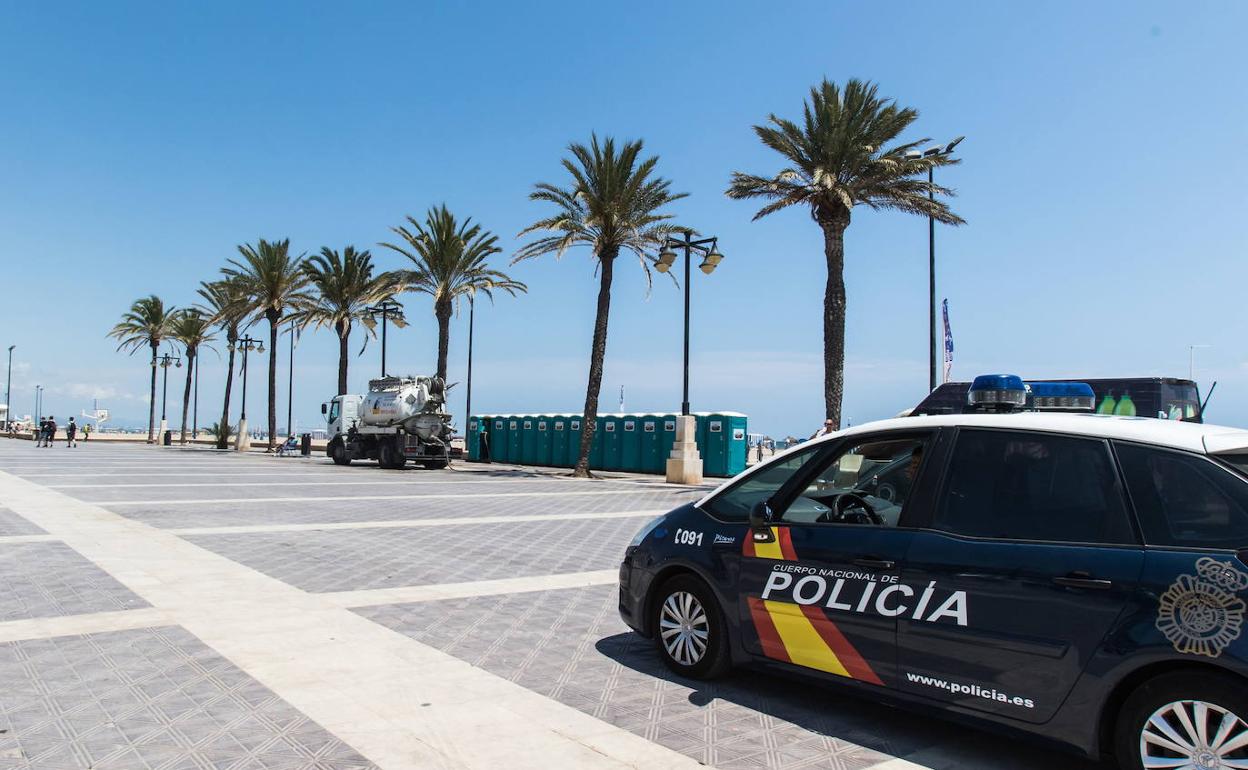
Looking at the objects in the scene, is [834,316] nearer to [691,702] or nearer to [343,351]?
[691,702]

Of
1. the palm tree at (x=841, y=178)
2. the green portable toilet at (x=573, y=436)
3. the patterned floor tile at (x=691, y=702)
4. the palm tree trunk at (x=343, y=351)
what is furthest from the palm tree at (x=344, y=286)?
the patterned floor tile at (x=691, y=702)

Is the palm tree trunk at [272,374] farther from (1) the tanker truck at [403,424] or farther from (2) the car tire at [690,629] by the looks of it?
(2) the car tire at [690,629]

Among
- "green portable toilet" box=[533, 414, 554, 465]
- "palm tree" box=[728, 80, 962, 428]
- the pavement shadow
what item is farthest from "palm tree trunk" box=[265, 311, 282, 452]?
the pavement shadow

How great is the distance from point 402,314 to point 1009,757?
35.5m

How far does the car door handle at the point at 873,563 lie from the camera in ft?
12.7

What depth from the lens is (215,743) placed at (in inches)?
149

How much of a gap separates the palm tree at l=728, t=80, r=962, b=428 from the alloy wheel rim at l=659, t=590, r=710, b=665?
17.3 metres

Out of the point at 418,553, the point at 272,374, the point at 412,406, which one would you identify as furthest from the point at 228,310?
the point at 418,553

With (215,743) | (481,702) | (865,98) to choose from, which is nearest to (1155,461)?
(481,702)

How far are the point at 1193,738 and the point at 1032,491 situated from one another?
1051mm

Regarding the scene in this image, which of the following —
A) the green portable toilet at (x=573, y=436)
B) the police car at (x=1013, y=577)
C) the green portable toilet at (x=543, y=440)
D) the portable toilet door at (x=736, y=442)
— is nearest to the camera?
the police car at (x=1013, y=577)

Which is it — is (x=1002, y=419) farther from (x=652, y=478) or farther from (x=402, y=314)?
(x=402, y=314)

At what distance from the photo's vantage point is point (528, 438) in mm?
34000

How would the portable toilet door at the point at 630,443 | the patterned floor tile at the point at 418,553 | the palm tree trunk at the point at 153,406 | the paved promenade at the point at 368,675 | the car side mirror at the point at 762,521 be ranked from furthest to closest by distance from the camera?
the palm tree trunk at the point at 153,406, the portable toilet door at the point at 630,443, the patterned floor tile at the point at 418,553, the car side mirror at the point at 762,521, the paved promenade at the point at 368,675
